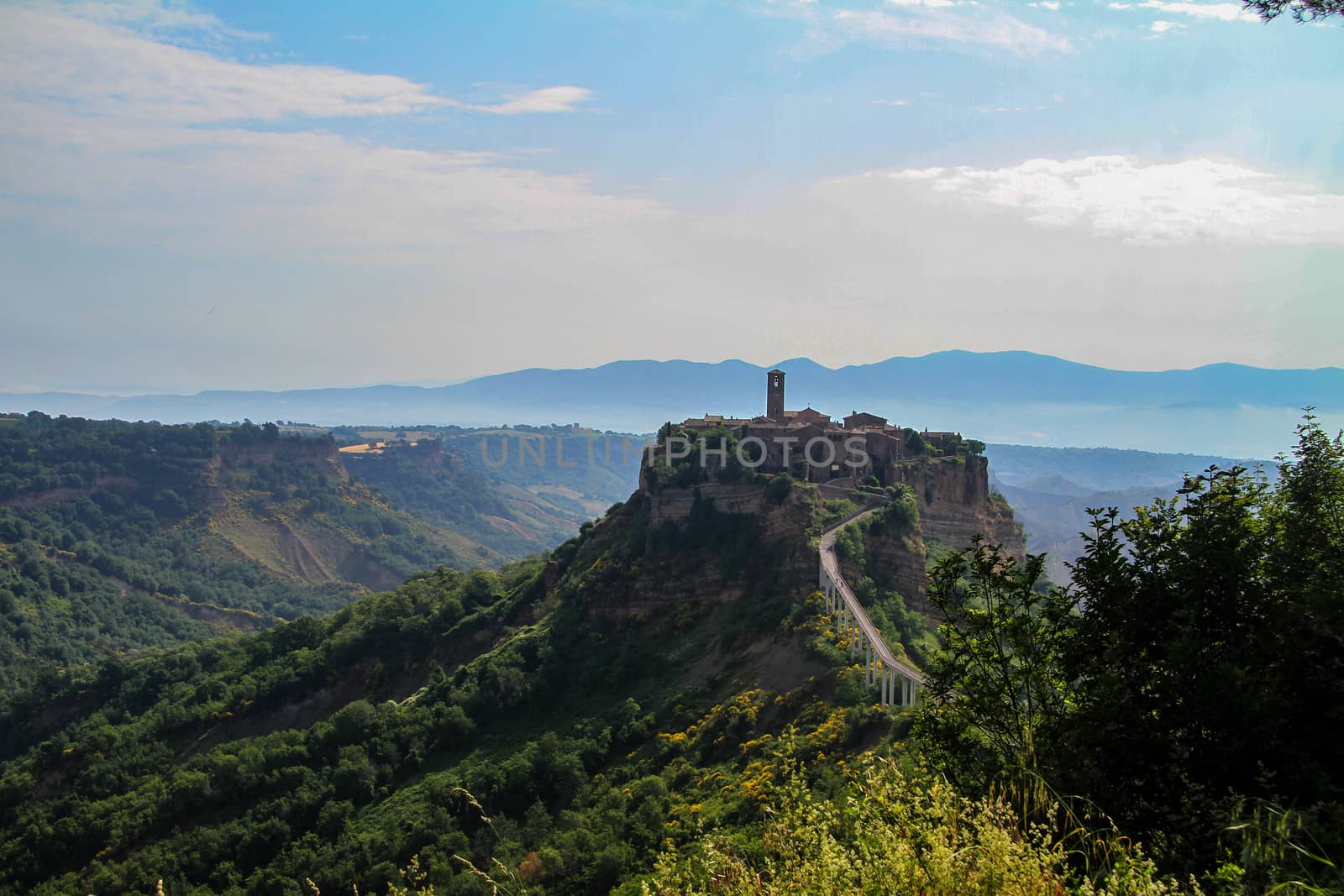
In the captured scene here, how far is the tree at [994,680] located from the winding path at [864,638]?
375 inches

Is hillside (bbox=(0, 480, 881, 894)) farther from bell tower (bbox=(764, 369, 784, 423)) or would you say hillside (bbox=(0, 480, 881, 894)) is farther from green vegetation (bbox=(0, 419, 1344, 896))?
bell tower (bbox=(764, 369, 784, 423))

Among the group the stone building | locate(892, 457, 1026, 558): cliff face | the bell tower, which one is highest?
the bell tower

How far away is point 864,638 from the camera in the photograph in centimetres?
3005

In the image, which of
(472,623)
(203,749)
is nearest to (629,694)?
(472,623)

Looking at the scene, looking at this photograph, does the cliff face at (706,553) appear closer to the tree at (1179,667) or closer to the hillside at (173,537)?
the tree at (1179,667)

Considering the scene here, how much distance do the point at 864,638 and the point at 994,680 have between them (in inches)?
735

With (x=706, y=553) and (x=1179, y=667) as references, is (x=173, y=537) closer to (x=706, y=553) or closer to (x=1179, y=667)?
(x=706, y=553)

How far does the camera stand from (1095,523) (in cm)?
1169

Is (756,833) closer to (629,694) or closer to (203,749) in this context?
(629,694)

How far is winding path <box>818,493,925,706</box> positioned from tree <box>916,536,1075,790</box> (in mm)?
9514

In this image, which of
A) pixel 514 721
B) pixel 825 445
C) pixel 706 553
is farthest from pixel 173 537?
pixel 825 445

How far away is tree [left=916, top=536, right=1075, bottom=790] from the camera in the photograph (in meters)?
11.3

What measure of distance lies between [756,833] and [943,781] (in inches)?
515

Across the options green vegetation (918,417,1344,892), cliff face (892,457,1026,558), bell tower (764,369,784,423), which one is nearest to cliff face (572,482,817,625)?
cliff face (892,457,1026,558)
